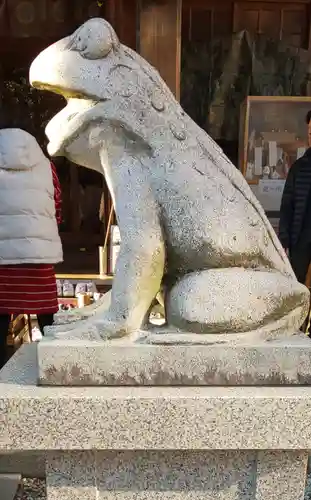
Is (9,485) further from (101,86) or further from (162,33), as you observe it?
(162,33)

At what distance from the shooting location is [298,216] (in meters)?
2.96

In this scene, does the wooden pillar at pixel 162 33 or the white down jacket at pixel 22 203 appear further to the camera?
the wooden pillar at pixel 162 33

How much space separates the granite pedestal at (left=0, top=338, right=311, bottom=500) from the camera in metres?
1.17

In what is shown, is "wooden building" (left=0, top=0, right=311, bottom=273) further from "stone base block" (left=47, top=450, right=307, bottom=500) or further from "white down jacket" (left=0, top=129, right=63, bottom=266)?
"stone base block" (left=47, top=450, right=307, bottom=500)

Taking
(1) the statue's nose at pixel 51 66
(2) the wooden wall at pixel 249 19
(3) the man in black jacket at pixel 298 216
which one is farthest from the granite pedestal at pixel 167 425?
(2) the wooden wall at pixel 249 19

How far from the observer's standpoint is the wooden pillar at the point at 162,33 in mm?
3240

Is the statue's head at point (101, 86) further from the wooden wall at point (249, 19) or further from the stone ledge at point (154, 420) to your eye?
the wooden wall at point (249, 19)

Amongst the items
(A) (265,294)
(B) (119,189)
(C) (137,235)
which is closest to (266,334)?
(A) (265,294)

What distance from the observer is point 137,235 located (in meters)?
1.26

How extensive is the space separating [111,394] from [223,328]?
290 mm

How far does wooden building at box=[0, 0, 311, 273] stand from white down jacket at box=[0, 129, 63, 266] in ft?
4.01

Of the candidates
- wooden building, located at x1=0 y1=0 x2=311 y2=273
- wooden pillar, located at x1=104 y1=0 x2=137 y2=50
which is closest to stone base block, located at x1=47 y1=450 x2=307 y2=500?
wooden building, located at x1=0 y1=0 x2=311 y2=273

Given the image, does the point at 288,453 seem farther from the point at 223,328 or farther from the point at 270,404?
the point at 223,328

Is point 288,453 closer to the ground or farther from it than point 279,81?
closer to the ground
